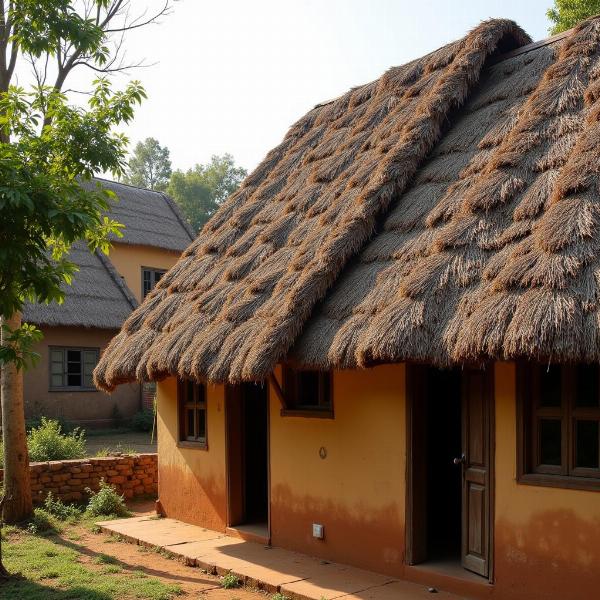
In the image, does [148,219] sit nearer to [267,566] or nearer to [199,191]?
[267,566]

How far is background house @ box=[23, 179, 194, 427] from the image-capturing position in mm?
18969

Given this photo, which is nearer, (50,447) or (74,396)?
(50,447)

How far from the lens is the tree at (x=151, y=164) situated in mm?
58031

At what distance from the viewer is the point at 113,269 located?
21.9 meters

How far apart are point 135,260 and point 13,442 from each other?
14.4 meters

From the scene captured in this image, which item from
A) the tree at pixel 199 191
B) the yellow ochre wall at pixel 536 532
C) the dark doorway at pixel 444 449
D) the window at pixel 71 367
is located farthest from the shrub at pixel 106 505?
the tree at pixel 199 191

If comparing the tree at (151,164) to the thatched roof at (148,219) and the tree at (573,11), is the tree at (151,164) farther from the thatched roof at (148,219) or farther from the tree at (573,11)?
the tree at (573,11)

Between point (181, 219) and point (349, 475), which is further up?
point (181, 219)

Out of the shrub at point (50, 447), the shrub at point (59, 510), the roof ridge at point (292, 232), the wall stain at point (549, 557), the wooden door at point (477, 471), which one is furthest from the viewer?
the shrub at point (50, 447)

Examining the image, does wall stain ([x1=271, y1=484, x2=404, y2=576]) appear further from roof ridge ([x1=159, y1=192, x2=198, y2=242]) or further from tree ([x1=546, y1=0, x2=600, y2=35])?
roof ridge ([x1=159, y1=192, x2=198, y2=242])

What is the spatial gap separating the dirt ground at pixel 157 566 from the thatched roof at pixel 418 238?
6.65 feet

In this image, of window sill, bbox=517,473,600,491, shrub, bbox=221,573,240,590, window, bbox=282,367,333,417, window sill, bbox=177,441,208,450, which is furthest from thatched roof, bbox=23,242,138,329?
window sill, bbox=517,473,600,491

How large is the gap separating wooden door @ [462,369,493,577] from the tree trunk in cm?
609

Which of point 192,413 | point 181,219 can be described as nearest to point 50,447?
point 192,413
